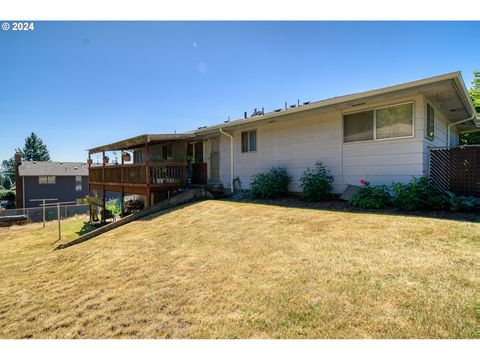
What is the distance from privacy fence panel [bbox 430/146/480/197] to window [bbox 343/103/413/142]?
1.07 metres

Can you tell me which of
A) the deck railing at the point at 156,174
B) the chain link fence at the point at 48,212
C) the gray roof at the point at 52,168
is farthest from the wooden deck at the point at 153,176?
the gray roof at the point at 52,168

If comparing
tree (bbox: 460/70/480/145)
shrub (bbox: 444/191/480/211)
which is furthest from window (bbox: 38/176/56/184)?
tree (bbox: 460/70/480/145)

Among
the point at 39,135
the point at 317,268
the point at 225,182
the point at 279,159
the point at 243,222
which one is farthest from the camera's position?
the point at 39,135

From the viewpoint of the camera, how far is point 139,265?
196 inches

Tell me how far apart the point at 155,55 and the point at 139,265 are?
702cm

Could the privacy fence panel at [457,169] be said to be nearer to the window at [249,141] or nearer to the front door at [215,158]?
the window at [249,141]

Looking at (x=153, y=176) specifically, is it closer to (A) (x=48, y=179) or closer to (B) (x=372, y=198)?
(B) (x=372, y=198)

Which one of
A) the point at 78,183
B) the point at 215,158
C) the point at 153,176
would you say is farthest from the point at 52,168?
the point at 215,158

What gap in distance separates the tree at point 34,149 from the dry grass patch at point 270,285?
268ft

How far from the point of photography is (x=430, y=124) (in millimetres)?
8062
